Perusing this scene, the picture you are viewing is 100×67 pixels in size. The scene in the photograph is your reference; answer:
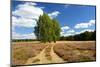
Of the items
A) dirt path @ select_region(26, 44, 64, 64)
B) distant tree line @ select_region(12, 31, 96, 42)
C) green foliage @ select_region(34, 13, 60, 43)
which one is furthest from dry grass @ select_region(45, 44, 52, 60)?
distant tree line @ select_region(12, 31, 96, 42)

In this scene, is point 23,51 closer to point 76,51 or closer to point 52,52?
point 52,52

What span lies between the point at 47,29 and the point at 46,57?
0.35m

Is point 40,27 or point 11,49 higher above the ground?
point 40,27

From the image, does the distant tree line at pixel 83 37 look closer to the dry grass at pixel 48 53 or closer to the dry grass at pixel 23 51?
the dry grass at pixel 48 53

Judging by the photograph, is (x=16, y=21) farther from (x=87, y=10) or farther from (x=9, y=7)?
(x=87, y=10)

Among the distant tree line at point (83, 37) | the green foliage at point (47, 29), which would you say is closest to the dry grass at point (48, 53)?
the green foliage at point (47, 29)

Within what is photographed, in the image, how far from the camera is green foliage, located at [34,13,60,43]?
8.41ft

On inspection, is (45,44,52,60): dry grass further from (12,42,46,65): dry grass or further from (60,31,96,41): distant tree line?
(60,31,96,41): distant tree line

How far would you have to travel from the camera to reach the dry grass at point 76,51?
105 inches

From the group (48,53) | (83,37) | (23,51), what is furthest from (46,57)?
(83,37)

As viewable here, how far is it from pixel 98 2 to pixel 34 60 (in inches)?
47.1

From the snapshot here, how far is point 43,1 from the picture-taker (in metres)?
2.59

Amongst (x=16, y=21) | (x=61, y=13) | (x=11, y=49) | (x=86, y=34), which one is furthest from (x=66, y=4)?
(x=11, y=49)

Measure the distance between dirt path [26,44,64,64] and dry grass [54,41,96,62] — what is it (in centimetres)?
6
